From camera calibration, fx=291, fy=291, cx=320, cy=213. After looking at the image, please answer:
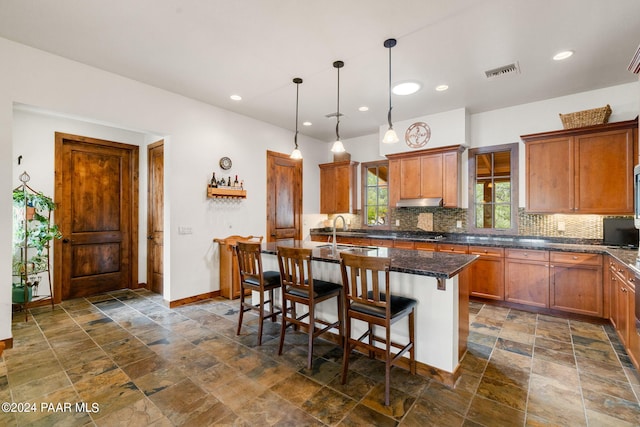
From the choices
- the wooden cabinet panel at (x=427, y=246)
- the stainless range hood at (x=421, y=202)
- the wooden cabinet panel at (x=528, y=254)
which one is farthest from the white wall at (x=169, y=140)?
the wooden cabinet panel at (x=528, y=254)

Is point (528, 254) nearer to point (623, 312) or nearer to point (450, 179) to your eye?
point (623, 312)

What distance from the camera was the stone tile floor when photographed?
1.92 m

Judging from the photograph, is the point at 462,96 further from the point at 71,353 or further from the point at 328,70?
the point at 71,353

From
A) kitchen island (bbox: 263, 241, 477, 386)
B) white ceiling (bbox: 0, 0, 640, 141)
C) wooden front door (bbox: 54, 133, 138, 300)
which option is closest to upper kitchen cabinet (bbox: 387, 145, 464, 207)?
white ceiling (bbox: 0, 0, 640, 141)

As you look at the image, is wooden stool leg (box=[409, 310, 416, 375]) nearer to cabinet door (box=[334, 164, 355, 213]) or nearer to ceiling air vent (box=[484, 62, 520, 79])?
ceiling air vent (box=[484, 62, 520, 79])

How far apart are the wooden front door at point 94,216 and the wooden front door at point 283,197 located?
2335 millimetres

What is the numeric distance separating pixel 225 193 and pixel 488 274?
4.06 m

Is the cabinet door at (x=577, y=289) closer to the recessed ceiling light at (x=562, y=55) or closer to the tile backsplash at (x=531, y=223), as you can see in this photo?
the tile backsplash at (x=531, y=223)

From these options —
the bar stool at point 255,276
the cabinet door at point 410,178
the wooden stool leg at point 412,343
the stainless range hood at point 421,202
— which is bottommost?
the wooden stool leg at point 412,343

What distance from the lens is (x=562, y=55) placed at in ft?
9.82

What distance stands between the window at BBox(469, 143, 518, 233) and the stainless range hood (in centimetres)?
61

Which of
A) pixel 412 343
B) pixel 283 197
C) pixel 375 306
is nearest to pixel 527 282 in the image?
pixel 412 343

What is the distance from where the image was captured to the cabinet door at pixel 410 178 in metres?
5.03

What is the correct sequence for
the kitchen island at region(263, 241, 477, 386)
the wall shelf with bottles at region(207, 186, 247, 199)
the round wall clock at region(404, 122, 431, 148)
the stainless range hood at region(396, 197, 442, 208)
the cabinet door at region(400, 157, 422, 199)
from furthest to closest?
the cabinet door at region(400, 157, 422, 199) < the round wall clock at region(404, 122, 431, 148) < the stainless range hood at region(396, 197, 442, 208) < the wall shelf with bottles at region(207, 186, 247, 199) < the kitchen island at region(263, 241, 477, 386)
